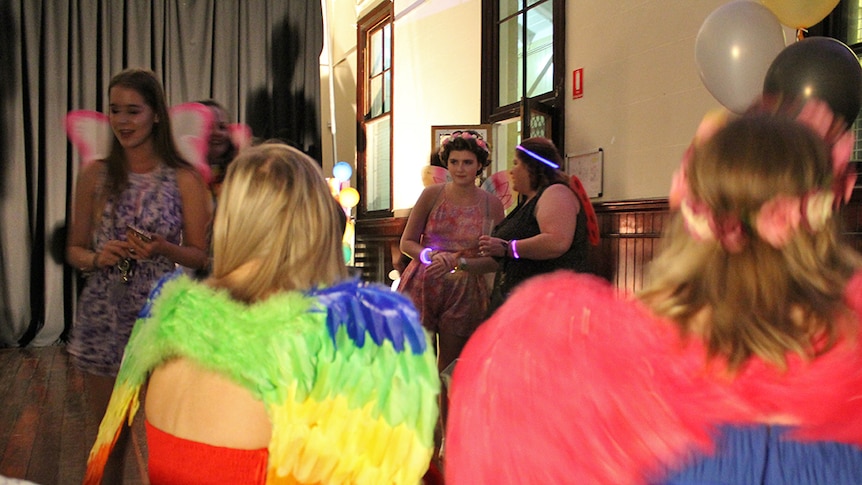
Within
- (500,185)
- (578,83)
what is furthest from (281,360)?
(578,83)

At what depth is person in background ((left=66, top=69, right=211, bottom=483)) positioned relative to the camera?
1.57 metres

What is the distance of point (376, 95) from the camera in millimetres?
6906

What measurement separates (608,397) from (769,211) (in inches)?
10.0

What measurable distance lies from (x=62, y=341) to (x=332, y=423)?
5531 mm

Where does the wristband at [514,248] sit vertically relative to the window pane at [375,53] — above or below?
below

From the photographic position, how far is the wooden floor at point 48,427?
98.6 inches

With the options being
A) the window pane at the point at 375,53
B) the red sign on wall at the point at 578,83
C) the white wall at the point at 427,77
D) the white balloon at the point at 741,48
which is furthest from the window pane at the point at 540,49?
the window pane at the point at 375,53

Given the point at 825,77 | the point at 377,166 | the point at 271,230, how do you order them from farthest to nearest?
1. the point at 377,166
2. the point at 825,77
3. the point at 271,230

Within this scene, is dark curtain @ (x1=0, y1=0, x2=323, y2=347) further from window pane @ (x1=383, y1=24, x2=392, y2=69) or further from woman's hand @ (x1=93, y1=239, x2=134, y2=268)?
woman's hand @ (x1=93, y1=239, x2=134, y2=268)

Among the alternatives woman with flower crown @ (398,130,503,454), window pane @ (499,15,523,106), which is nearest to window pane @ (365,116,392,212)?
window pane @ (499,15,523,106)

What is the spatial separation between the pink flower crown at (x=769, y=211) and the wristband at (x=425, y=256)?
1710 mm

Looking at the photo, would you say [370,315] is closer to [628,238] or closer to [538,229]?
[538,229]

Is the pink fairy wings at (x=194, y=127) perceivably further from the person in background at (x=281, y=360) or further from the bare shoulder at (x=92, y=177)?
the person in background at (x=281, y=360)

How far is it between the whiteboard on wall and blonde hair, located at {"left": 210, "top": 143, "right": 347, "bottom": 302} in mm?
2855
